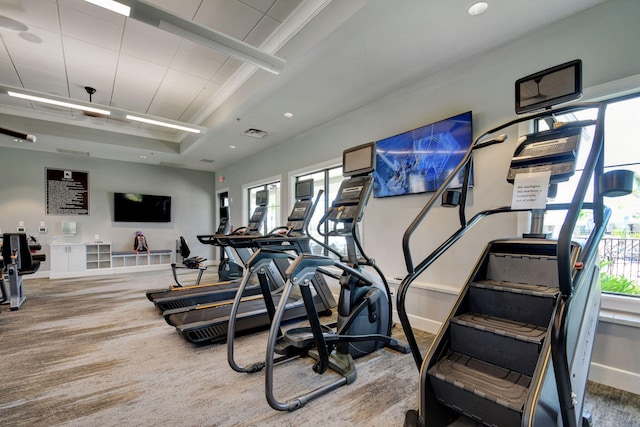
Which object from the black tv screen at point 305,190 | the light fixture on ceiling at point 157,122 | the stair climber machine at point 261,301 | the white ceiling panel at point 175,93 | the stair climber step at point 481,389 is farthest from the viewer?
the light fixture on ceiling at point 157,122

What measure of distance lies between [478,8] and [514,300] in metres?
2.25

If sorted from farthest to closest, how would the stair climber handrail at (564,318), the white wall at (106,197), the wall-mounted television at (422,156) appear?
the white wall at (106,197)
the wall-mounted television at (422,156)
the stair climber handrail at (564,318)

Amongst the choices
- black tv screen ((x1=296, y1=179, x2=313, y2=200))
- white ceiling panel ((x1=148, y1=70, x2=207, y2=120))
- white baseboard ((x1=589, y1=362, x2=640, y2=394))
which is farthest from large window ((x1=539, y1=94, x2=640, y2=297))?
white ceiling panel ((x1=148, y1=70, x2=207, y2=120))

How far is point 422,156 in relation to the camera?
3.41m

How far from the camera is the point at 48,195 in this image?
276 inches

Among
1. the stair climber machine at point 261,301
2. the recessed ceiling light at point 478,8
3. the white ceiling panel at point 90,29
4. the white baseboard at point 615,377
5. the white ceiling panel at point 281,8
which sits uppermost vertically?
the white ceiling panel at point 90,29

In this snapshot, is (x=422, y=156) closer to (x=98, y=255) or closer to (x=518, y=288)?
(x=518, y=288)

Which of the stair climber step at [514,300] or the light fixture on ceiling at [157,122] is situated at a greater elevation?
the light fixture on ceiling at [157,122]

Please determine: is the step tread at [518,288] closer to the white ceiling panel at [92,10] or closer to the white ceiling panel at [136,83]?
the white ceiling panel at [92,10]

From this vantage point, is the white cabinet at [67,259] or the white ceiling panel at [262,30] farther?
the white cabinet at [67,259]

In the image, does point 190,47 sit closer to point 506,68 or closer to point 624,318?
point 506,68

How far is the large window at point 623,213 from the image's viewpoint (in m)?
2.26

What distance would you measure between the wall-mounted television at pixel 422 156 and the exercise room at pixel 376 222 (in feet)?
0.07

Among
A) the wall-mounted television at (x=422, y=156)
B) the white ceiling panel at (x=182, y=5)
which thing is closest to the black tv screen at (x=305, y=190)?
the wall-mounted television at (x=422, y=156)
